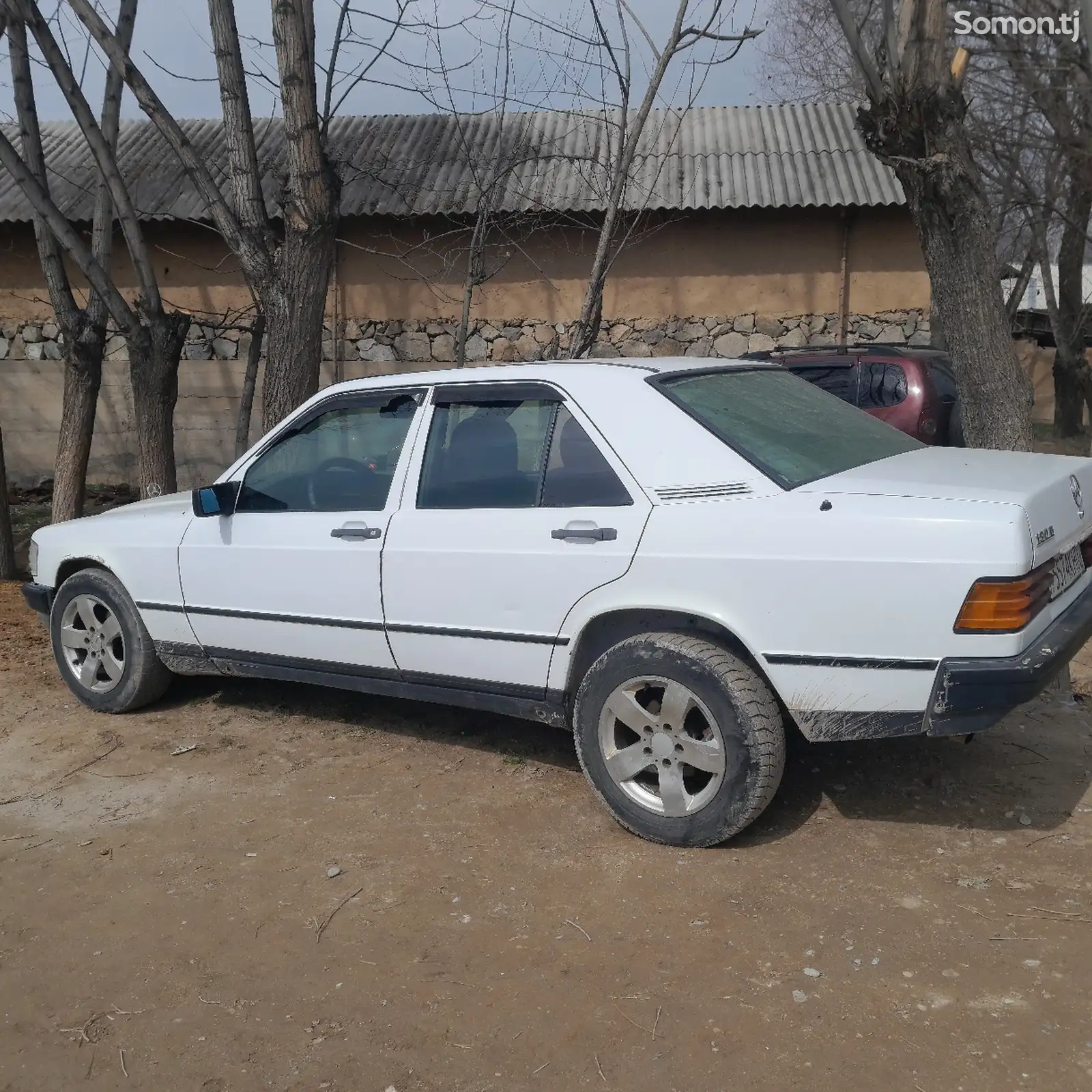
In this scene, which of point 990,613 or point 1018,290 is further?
point 1018,290

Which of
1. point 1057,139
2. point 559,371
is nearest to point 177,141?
point 559,371

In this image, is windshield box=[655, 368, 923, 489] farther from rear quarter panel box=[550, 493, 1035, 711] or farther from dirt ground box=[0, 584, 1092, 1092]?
dirt ground box=[0, 584, 1092, 1092]

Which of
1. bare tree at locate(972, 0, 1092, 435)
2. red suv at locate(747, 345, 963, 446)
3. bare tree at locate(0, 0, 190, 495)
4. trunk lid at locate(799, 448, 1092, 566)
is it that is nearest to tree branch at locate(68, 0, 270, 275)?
bare tree at locate(0, 0, 190, 495)

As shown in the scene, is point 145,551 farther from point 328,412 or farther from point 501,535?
point 501,535

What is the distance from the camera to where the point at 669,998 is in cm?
293

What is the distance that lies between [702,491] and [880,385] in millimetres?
5568

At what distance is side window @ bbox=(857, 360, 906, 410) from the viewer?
28.2 ft

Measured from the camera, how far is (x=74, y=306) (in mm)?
8961

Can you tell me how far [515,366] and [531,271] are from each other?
8.30m

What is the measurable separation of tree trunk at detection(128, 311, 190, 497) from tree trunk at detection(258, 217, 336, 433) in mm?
1266

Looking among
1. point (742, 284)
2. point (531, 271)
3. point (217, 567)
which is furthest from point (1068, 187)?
point (217, 567)

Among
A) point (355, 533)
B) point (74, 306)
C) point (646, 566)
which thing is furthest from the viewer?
point (74, 306)

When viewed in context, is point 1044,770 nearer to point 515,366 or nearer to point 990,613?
point 990,613

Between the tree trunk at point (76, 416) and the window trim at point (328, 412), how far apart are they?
15.6 feet
